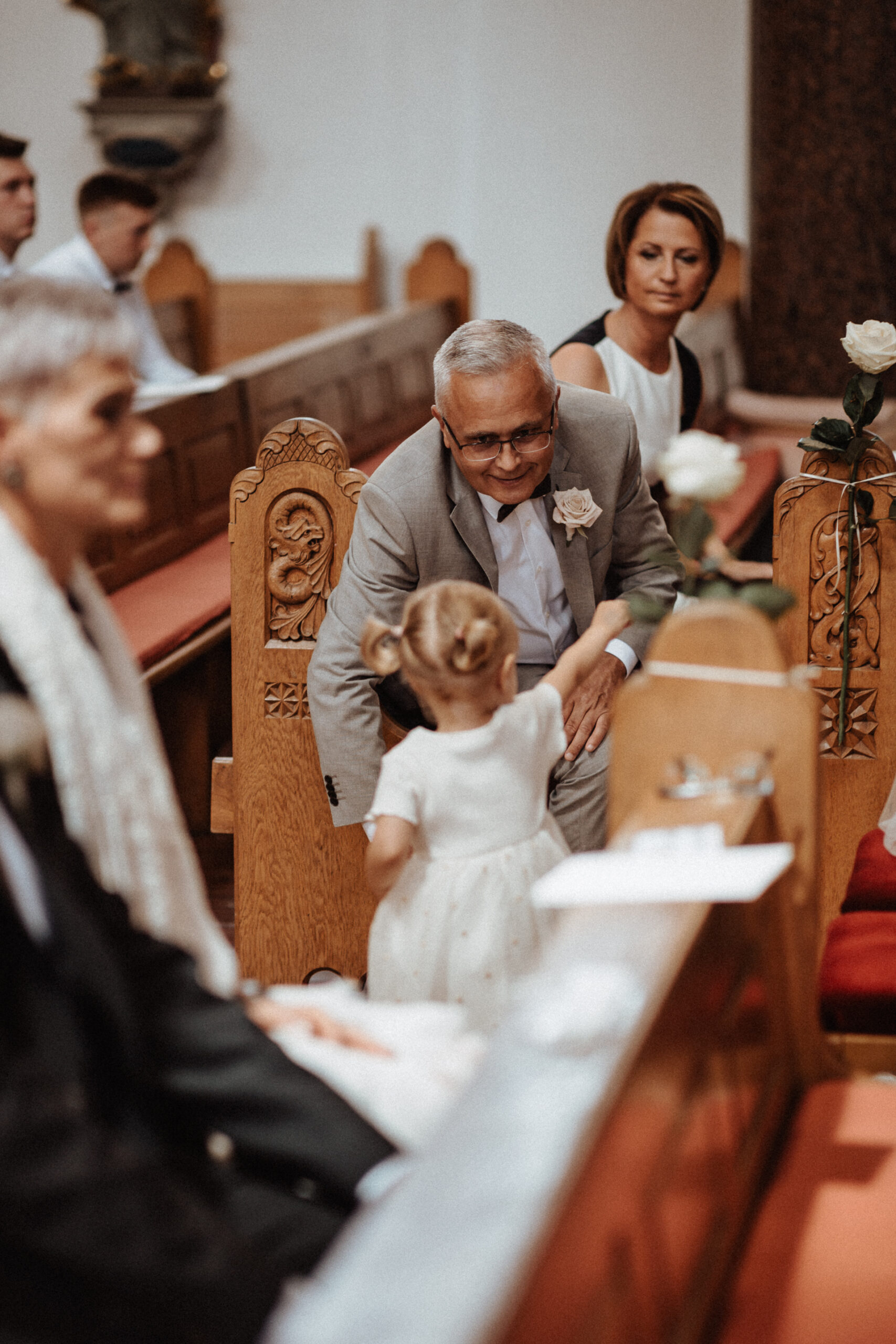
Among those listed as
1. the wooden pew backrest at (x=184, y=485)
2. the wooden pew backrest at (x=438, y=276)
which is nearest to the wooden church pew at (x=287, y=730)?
the wooden pew backrest at (x=184, y=485)

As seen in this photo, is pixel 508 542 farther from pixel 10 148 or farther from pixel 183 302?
pixel 183 302

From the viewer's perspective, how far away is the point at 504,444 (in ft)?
9.12

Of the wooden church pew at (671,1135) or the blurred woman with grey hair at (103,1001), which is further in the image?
the blurred woman with grey hair at (103,1001)

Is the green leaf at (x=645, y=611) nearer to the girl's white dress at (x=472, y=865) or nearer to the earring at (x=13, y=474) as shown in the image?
the girl's white dress at (x=472, y=865)

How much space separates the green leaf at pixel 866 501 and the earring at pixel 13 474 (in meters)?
2.08

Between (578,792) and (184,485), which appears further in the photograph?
(184,485)

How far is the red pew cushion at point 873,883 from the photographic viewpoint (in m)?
2.81

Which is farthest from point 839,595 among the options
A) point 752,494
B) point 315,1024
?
point 752,494

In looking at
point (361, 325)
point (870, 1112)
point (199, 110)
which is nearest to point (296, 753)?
point (870, 1112)

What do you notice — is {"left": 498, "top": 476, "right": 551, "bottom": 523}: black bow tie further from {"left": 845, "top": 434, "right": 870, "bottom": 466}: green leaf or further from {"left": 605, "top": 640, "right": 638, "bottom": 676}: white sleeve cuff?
{"left": 845, "top": 434, "right": 870, "bottom": 466}: green leaf

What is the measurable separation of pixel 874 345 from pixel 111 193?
3960mm

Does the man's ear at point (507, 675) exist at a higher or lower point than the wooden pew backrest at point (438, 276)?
lower

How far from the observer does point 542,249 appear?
9.98m

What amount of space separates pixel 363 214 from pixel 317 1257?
31.9ft
